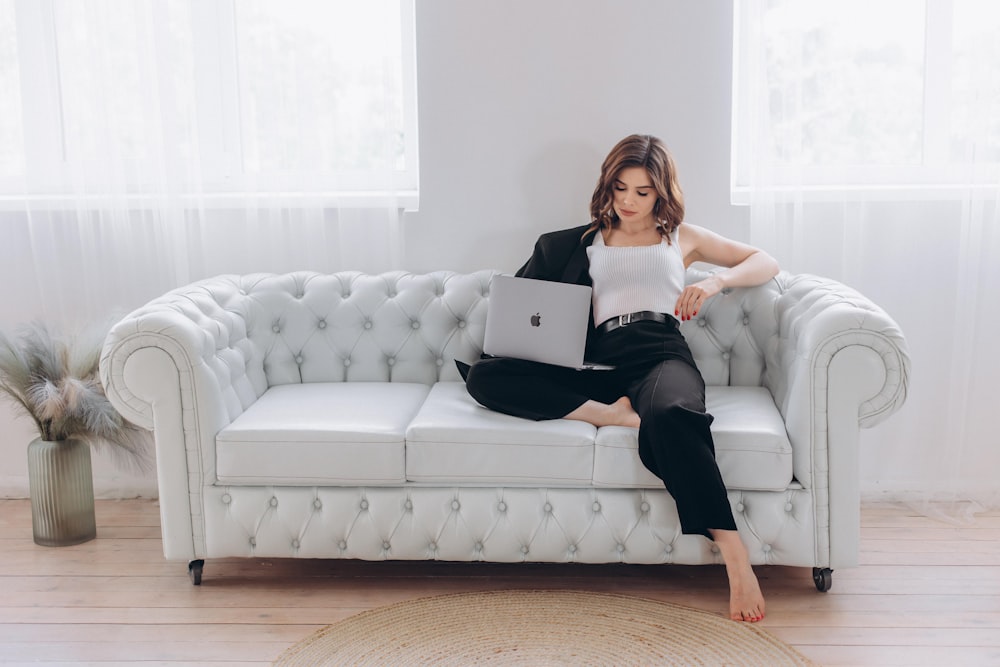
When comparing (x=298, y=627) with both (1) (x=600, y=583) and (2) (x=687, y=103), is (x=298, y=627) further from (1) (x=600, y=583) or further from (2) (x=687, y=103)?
(2) (x=687, y=103)

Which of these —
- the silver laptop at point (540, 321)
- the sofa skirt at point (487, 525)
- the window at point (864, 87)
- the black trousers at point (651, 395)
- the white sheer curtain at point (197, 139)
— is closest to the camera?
the black trousers at point (651, 395)

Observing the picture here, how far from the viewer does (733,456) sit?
7.60ft

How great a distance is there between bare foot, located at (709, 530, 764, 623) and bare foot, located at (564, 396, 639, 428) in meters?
0.34

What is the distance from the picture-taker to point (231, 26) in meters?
3.07

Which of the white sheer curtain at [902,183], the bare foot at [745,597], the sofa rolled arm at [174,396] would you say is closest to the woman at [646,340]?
the bare foot at [745,597]

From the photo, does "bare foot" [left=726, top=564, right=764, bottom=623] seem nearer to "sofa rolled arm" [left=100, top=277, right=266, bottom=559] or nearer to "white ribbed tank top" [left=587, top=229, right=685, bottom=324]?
"white ribbed tank top" [left=587, top=229, right=685, bottom=324]

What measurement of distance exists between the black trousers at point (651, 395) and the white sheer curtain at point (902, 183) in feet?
2.27

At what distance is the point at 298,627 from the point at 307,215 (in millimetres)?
1370

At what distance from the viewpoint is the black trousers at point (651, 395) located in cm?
224

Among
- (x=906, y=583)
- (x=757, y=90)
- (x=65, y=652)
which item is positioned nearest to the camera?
(x=65, y=652)

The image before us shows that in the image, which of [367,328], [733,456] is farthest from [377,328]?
[733,456]

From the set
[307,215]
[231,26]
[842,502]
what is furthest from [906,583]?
[231,26]

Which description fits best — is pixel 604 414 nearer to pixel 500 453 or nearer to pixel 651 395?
pixel 651 395

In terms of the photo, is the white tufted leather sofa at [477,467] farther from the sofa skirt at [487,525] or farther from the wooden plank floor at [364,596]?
the wooden plank floor at [364,596]
